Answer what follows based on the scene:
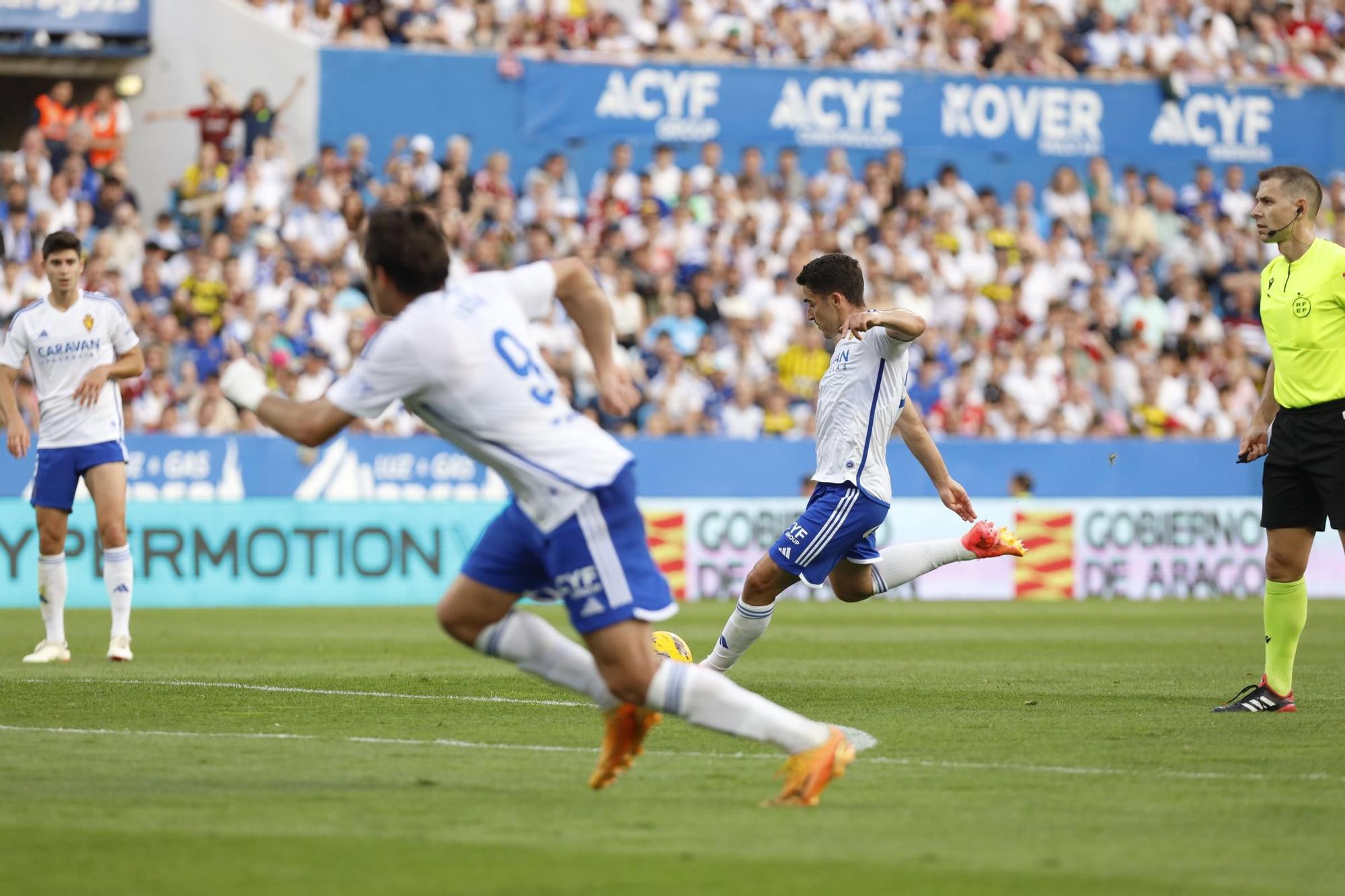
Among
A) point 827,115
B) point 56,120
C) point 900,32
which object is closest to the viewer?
point 56,120

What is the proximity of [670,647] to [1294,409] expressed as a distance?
340cm

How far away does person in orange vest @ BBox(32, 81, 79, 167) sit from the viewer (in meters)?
23.3

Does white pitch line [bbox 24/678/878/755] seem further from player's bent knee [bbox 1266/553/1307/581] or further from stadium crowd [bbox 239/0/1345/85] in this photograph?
stadium crowd [bbox 239/0/1345/85]

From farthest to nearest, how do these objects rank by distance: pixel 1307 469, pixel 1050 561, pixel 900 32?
pixel 900 32
pixel 1050 561
pixel 1307 469

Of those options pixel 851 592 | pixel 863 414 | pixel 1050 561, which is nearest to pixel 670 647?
pixel 851 592

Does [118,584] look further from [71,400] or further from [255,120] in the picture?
[255,120]

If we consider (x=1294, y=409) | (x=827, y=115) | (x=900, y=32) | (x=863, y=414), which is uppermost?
(x=900, y=32)

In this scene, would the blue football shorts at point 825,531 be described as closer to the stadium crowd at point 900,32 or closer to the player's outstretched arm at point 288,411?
the player's outstretched arm at point 288,411

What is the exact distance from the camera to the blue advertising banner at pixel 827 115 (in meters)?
26.4

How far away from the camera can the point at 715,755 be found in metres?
8.05

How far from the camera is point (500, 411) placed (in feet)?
21.0

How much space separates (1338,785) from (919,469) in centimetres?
1558

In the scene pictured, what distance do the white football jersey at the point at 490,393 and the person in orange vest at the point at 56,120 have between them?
18107mm

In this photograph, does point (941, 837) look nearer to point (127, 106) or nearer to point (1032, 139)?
point (127, 106)
